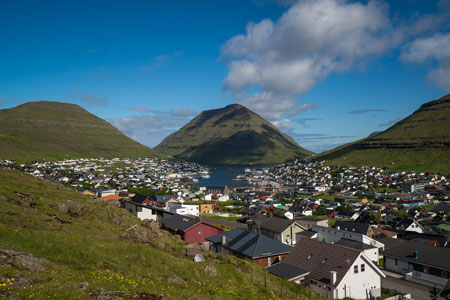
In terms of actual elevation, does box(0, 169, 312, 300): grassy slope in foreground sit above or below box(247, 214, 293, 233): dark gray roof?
above

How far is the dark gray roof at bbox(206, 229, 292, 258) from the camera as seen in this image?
35156 millimetres

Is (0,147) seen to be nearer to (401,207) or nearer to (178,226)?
(178,226)

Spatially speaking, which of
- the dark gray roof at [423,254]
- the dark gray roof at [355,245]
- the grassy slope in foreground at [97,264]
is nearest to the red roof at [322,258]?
the grassy slope in foreground at [97,264]

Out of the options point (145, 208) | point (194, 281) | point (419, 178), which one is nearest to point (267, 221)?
point (145, 208)

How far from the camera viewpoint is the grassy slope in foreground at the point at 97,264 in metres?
12.7

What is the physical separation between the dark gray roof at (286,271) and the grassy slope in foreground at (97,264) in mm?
2661

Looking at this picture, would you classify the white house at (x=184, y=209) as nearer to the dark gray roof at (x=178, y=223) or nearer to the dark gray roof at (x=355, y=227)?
the dark gray roof at (x=178, y=223)

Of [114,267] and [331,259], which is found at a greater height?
[114,267]

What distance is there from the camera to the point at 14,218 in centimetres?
2255

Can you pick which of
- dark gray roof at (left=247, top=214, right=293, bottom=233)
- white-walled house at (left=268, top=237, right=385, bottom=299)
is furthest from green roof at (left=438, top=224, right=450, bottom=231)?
white-walled house at (left=268, top=237, right=385, bottom=299)

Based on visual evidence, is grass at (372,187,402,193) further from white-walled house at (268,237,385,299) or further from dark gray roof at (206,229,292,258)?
white-walled house at (268,237,385,299)

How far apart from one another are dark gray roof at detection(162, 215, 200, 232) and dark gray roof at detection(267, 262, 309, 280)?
17365mm

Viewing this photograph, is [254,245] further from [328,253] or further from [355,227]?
[355,227]

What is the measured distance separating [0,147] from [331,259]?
227454 millimetres
